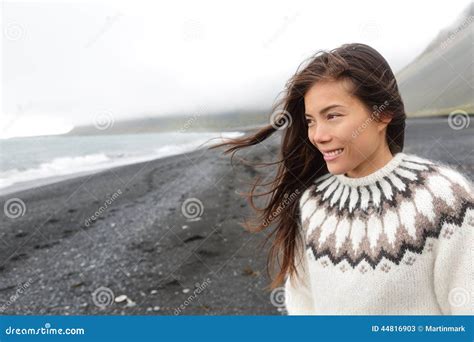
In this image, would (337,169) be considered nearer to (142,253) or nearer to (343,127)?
(343,127)

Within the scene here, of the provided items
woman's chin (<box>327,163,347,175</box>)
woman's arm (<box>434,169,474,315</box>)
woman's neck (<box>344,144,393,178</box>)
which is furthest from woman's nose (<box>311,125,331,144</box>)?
woman's arm (<box>434,169,474,315</box>)

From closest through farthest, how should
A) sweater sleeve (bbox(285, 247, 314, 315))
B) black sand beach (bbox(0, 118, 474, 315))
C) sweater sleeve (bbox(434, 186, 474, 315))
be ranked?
sweater sleeve (bbox(434, 186, 474, 315)) < sweater sleeve (bbox(285, 247, 314, 315)) < black sand beach (bbox(0, 118, 474, 315))

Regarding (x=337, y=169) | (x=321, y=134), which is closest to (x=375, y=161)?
(x=337, y=169)

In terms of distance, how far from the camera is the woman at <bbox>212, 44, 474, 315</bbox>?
1599mm

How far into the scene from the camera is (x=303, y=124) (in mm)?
2242

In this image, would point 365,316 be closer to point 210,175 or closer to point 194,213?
point 194,213

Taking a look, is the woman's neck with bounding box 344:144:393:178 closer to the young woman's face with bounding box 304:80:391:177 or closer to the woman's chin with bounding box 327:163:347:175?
the young woman's face with bounding box 304:80:391:177

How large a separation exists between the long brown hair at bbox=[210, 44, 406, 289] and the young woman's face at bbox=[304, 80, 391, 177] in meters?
0.04

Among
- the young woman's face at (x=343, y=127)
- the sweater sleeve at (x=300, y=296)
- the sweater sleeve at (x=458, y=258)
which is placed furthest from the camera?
the sweater sleeve at (x=300, y=296)

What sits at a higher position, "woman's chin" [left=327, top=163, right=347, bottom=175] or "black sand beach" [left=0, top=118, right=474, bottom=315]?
"woman's chin" [left=327, top=163, right=347, bottom=175]

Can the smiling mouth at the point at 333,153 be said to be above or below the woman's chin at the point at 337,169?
above

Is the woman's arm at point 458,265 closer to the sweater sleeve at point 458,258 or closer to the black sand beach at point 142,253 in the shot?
the sweater sleeve at point 458,258

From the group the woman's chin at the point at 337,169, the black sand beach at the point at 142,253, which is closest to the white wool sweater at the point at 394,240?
the woman's chin at the point at 337,169

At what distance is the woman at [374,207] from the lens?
1.60m
